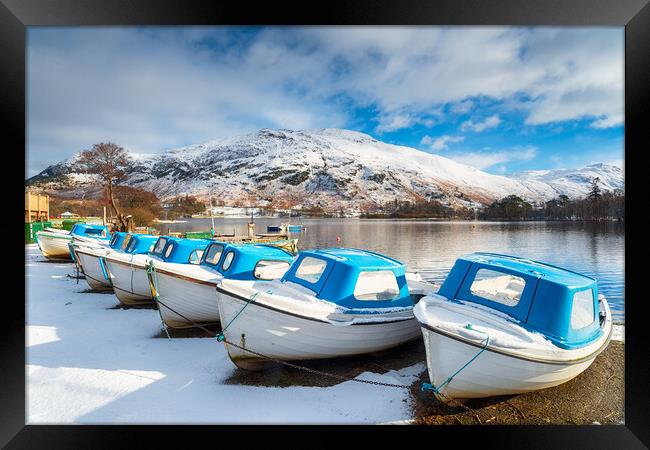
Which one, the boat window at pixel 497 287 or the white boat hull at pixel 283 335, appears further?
the boat window at pixel 497 287

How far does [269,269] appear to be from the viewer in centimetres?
645

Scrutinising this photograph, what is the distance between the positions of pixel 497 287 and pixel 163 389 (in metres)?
4.88

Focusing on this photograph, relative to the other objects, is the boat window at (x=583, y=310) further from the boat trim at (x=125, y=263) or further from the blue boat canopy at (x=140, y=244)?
the blue boat canopy at (x=140, y=244)

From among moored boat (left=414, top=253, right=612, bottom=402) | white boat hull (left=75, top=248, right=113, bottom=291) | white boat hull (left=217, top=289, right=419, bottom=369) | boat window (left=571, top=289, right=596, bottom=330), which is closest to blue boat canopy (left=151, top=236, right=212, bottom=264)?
white boat hull (left=75, top=248, right=113, bottom=291)

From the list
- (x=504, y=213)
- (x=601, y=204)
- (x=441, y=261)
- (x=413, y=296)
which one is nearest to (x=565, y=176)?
(x=504, y=213)

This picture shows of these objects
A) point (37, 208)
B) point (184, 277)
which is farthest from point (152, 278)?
point (37, 208)

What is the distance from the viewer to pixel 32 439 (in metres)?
Answer: 3.27

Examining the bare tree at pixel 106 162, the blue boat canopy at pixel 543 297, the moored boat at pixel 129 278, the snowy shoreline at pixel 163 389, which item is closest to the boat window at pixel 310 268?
the snowy shoreline at pixel 163 389

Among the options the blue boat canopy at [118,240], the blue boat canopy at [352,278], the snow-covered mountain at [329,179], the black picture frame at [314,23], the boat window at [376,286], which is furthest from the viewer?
the snow-covered mountain at [329,179]

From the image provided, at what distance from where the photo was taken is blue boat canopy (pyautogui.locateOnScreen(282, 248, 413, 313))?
15.3ft

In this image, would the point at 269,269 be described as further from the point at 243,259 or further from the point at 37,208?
the point at 37,208

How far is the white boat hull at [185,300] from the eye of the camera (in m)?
5.91

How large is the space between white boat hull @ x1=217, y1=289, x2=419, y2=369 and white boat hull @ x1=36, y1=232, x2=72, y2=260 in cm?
1415

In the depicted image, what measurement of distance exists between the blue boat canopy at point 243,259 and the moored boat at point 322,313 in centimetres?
127
